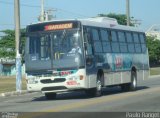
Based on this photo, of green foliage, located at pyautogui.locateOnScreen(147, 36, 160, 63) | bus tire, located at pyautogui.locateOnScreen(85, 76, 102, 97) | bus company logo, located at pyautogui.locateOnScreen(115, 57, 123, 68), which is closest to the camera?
bus tire, located at pyautogui.locateOnScreen(85, 76, 102, 97)

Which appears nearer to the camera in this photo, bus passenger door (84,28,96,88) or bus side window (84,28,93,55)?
bus passenger door (84,28,96,88)

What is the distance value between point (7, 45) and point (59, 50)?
3135 inches

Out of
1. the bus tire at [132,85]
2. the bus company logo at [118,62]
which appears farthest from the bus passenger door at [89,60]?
the bus tire at [132,85]

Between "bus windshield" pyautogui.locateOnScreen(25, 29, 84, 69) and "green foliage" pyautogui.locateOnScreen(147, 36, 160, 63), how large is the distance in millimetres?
85567

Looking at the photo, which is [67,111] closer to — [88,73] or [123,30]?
[88,73]

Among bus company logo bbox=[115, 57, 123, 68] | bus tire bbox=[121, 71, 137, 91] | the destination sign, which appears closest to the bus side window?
the destination sign

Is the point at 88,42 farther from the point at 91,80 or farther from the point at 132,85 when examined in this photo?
the point at 132,85

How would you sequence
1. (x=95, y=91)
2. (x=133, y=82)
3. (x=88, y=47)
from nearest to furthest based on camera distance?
1. (x=88, y=47)
2. (x=95, y=91)
3. (x=133, y=82)

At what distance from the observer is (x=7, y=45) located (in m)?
102

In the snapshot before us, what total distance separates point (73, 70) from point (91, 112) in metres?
6.71

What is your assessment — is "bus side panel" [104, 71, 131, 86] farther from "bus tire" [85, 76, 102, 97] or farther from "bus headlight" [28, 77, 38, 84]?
"bus headlight" [28, 77, 38, 84]

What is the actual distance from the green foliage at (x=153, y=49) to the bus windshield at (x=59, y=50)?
8557 centimetres

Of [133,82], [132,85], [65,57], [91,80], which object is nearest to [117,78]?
[132,85]

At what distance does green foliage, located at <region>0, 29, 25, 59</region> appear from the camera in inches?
4013
